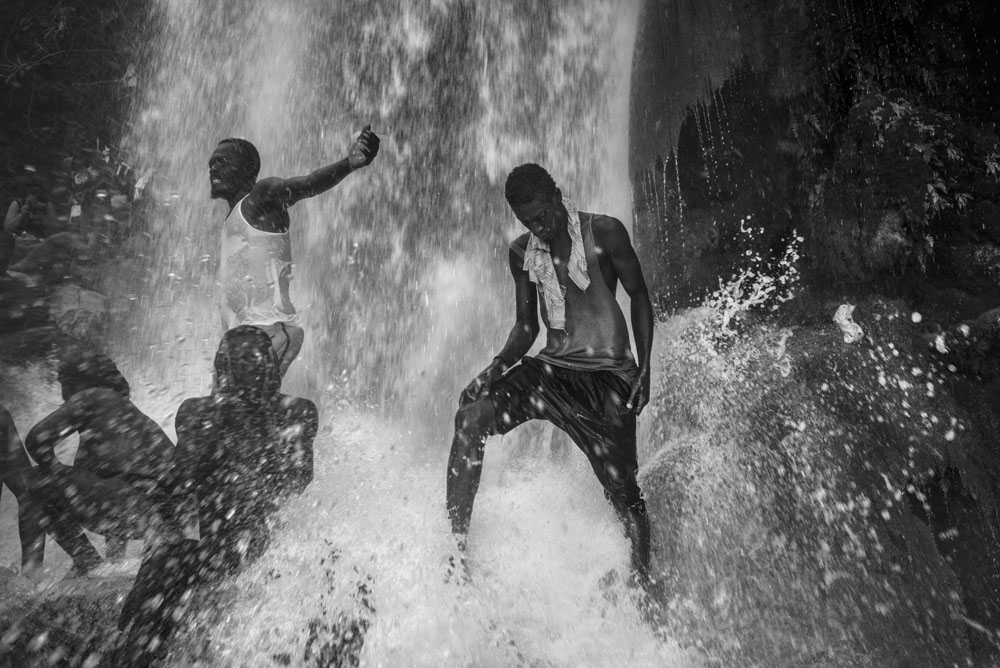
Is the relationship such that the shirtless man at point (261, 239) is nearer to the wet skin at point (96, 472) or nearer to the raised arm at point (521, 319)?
the wet skin at point (96, 472)

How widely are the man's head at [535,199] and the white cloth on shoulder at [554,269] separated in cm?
12

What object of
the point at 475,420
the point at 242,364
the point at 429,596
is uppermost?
the point at 242,364

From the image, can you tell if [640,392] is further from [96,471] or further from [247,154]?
[96,471]

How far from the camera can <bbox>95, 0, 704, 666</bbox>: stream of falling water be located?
4367 mm

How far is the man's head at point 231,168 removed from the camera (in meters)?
3.80

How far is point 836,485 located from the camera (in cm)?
408

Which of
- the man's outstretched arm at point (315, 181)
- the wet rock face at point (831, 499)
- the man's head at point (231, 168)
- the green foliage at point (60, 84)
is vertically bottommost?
the wet rock face at point (831, 499)

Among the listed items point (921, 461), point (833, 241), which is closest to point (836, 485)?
point (921, 461)

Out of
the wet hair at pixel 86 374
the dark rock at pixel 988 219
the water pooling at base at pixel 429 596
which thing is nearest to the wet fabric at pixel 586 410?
the water pooling at base at pixel 429 596

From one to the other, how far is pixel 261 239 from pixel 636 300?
2.21 meters

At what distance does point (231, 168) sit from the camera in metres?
3.81

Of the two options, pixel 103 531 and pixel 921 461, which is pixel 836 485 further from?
pixel 103 531

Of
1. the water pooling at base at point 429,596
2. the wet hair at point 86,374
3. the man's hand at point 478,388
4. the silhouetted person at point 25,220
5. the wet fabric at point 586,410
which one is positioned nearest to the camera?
the water pooling at base at point 429,596

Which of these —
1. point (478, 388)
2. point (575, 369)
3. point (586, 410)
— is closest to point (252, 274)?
point (478, 388)
